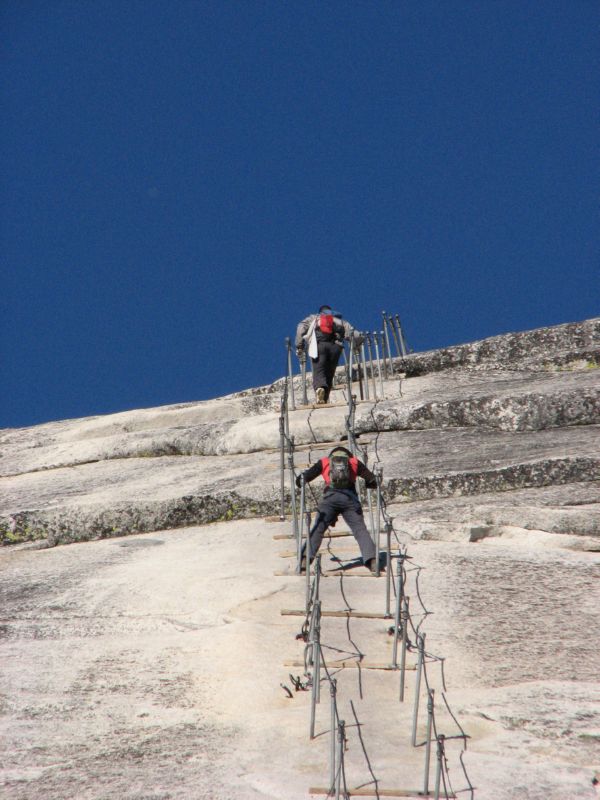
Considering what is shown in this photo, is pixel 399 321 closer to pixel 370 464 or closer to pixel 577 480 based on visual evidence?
pixel 370 464

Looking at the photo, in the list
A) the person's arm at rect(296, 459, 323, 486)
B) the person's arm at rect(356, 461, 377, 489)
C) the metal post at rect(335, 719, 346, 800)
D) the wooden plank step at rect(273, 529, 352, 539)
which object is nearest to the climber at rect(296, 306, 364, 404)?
the wooden plank step at rect(273, 529, 352, 539)

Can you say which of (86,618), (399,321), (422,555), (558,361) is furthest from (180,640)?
(399,321)

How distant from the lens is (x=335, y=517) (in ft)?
40.5

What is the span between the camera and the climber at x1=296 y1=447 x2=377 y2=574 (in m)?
12.0

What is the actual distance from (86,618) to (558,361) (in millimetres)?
12160

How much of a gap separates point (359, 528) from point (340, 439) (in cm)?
497

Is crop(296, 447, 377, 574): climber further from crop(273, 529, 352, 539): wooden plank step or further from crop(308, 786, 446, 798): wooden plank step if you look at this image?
crop(308, 786, 446, 798): wooden plank step

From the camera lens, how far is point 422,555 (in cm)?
1232

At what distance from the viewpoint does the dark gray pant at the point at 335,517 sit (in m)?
12.0

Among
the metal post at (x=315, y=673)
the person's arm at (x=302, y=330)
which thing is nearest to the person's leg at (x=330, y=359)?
the person's arm at (x=302, y=330)

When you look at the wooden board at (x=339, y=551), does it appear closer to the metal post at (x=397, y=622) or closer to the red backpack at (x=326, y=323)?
the metal post at (x=397, y=622)

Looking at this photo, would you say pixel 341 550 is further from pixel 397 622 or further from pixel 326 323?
pixel 326 323

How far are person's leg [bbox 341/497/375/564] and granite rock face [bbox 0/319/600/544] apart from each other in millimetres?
2471

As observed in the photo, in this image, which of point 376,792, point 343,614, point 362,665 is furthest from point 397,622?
point 376,792
